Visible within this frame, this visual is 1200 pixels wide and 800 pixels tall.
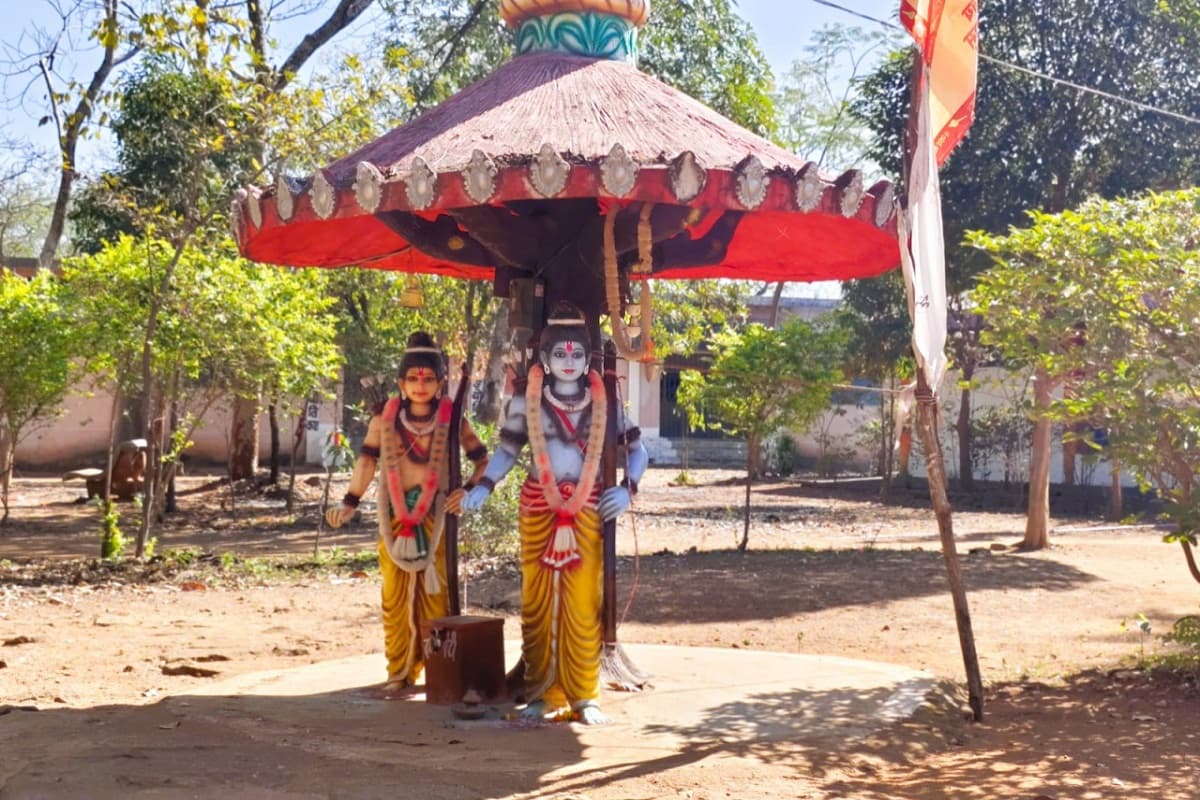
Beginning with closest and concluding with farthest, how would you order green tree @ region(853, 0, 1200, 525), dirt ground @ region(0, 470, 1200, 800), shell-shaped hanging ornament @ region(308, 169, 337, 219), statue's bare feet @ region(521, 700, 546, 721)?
dirt ground @ region(0, 470, 1200, 800), shell-shaped hanging ornament @ region(308, 169, 337, 219), statue's bare feet @ region(521, 700, 546, 721), green tree @ region(853, 0, 1200, 525)

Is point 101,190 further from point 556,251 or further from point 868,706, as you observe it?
point 868,706

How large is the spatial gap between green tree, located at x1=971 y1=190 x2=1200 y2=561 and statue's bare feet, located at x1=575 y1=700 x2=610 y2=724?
333cm

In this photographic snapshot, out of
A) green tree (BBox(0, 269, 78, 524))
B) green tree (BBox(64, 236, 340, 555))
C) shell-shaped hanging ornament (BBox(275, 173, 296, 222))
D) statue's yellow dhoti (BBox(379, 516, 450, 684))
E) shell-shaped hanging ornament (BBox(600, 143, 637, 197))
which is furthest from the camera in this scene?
green tree (BBox(0, 269, 78, 524))

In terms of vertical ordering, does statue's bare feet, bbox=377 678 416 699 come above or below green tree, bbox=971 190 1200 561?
below

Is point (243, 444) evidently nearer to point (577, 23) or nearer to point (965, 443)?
point (965, 443)

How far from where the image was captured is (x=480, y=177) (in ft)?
18.4

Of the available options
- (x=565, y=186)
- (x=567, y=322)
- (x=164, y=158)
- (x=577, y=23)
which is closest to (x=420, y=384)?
(x=567, y=322)

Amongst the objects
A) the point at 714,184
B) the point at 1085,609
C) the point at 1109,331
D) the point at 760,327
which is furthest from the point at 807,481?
the point at 714,184

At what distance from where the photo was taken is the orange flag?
6434 mm

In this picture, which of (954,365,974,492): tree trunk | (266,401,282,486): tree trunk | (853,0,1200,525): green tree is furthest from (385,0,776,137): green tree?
(954,365,974,492): tree trunk

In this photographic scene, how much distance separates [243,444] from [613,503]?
17624 millimetres

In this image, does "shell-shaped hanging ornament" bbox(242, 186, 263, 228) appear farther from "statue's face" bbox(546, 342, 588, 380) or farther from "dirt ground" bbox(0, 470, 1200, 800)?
"dirt ground" bbox(0, 470, 1200, 800)

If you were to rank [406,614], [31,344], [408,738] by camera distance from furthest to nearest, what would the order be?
[31,344] < [406,614] < [408,738]

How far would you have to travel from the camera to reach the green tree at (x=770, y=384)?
15.5m
